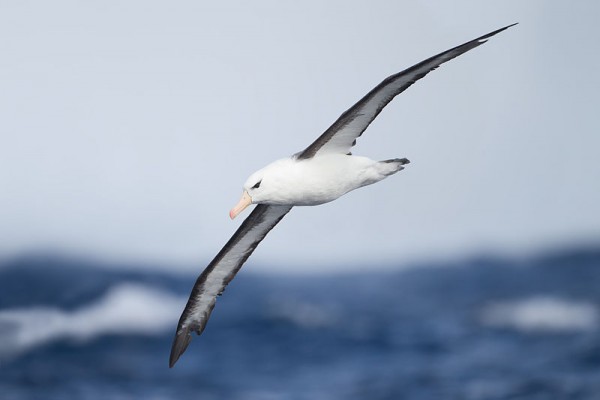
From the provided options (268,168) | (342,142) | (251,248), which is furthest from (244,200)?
(251,248)

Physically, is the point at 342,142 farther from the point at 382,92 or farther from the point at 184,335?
the point at 184,335

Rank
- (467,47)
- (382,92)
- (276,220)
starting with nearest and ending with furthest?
(467,47)
(382,92)
(276,220)

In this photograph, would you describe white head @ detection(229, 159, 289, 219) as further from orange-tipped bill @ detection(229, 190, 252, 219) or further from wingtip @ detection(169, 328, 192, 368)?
wingtip @ detection(169, 328, 192, 368)

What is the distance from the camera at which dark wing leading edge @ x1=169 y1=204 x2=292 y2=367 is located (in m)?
12.3

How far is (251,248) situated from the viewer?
12555mm

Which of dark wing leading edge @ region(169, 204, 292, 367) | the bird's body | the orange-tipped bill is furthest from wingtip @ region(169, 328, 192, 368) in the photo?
the bird's body

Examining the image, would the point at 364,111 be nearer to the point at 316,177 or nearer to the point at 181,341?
the point at 316,177

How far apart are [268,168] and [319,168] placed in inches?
21.3

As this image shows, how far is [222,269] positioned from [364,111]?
10.9 feet

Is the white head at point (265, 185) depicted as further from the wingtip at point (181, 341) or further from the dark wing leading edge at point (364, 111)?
the wingtip at point (181, 341)

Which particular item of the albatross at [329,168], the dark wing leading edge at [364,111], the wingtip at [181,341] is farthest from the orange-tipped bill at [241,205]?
the wingtip at [181,341]

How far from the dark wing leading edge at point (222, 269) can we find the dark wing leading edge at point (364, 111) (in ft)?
6.05

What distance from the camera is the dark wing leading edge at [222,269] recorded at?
40.2 ft

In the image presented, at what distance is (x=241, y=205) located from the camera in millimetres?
10492
